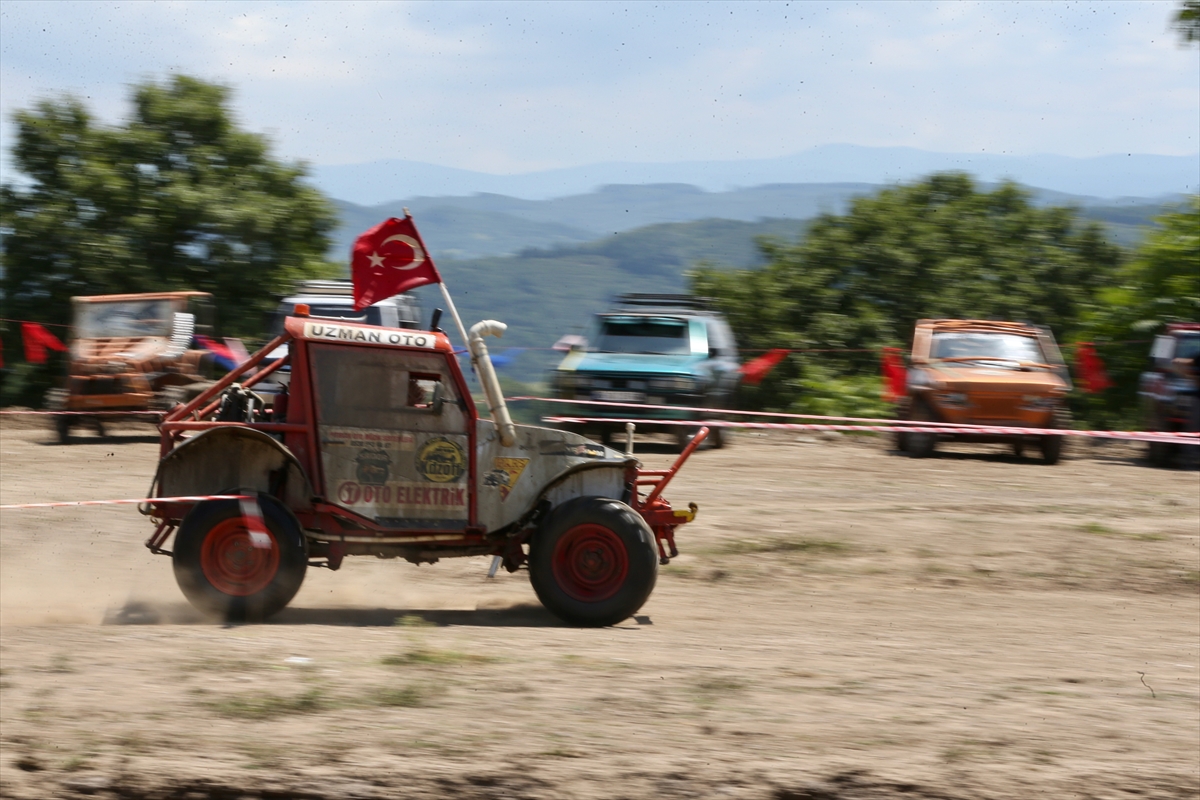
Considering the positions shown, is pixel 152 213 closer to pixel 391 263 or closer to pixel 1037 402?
pixel 1037 402

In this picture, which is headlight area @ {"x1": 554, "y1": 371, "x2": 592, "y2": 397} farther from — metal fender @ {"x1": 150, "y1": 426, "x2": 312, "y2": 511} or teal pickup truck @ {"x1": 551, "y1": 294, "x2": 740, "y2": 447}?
metal fender @ {"x1": 150, "y1": 426, "x2": 312, "y2": 511}

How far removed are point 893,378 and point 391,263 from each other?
1365 cm

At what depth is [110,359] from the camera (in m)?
16.4

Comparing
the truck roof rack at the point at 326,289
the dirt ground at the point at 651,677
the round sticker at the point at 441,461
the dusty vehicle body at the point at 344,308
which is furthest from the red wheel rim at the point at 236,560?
the truck roof rack at the point at 326,289

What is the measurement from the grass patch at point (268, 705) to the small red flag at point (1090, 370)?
1756cm

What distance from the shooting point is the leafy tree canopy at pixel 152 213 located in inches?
878

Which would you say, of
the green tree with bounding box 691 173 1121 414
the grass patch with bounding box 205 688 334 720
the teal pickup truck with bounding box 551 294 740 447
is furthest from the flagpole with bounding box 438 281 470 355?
the green tree with bounding box 691 173 1121 414

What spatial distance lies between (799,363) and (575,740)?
18675 millimetres

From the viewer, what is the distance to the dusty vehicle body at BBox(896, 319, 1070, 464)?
15.9 metres

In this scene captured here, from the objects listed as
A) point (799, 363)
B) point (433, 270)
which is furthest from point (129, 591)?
point (799, 363)

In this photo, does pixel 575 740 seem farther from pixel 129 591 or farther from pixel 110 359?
pixel 110 359

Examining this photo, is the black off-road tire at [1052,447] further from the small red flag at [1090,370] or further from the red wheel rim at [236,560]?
the red wheel rim at [236,560]

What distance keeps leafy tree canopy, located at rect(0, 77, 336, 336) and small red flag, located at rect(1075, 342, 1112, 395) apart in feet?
44.9

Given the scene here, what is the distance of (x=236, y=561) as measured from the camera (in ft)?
23.8
